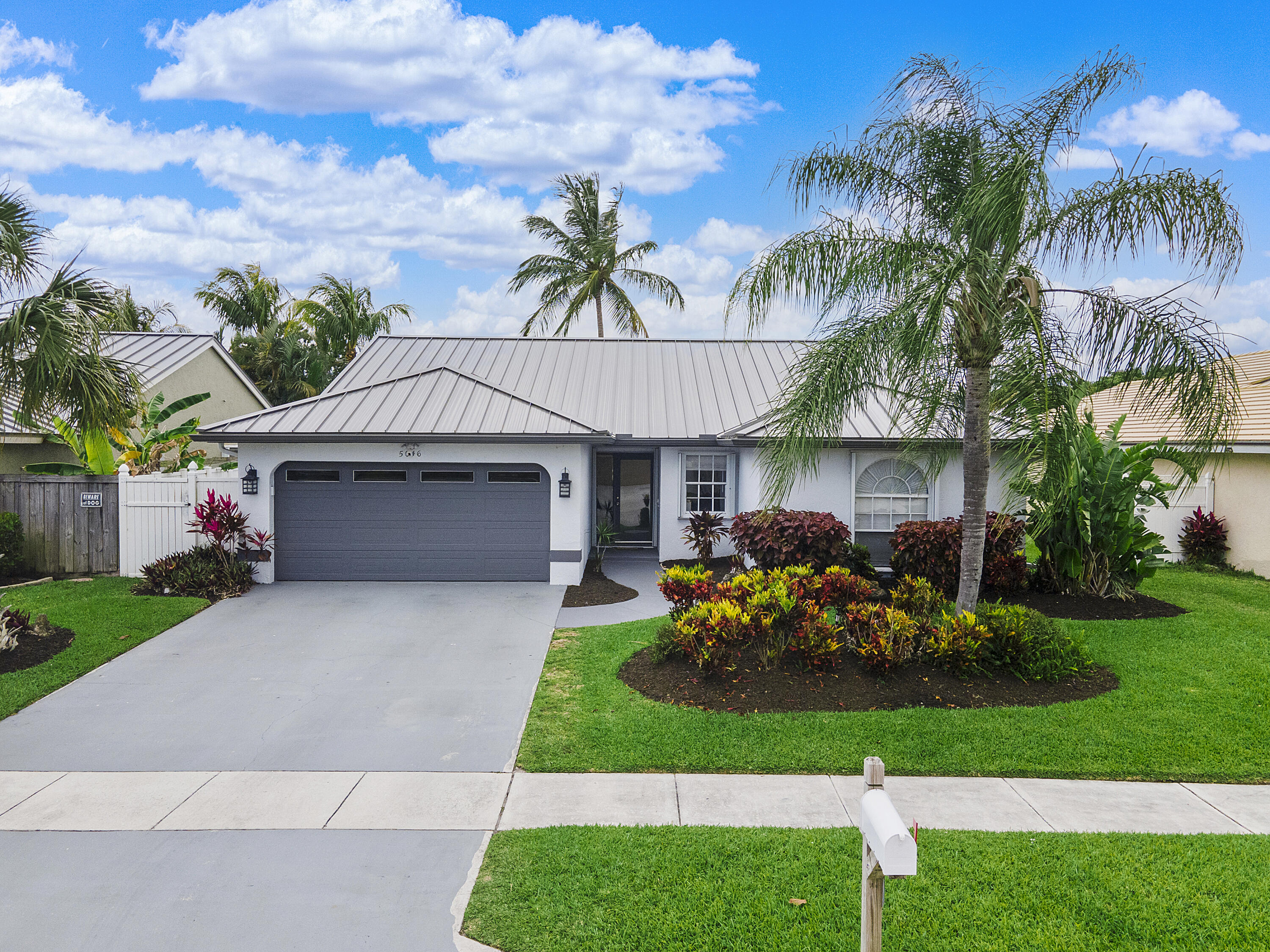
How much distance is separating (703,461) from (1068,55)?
9.23m

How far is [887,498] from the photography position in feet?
45.5

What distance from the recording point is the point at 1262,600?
1212cm

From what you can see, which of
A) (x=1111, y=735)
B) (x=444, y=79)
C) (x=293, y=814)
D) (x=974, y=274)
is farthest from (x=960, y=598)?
(x=444, y=79)

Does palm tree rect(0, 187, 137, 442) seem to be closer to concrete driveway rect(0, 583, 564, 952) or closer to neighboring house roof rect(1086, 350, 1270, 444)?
concrete driveway rect(0, 583, 564, 952)

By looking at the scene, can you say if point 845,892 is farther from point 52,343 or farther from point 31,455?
point 31,455

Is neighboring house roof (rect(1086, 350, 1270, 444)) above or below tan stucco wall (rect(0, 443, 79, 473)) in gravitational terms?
above

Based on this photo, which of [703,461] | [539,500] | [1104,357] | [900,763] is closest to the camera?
[900,763]

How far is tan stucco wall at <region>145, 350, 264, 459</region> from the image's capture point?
1950cm

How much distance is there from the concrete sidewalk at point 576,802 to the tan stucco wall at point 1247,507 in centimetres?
1101

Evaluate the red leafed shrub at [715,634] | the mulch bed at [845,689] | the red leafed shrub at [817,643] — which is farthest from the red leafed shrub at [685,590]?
the red leafed shrub at [817,643]

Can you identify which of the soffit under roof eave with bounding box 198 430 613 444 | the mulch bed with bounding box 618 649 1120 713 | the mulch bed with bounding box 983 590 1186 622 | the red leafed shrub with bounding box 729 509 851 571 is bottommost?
the mulch bed with bounding box 618 649 1120 713

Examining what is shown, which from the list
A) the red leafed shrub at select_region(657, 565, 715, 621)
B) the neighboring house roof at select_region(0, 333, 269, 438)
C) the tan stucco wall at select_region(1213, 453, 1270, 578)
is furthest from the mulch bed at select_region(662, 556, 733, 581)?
the neighboring house roof at select_region(0, 333, 269, 438)

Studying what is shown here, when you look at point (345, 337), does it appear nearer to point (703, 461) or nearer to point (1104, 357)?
point (703, 461)

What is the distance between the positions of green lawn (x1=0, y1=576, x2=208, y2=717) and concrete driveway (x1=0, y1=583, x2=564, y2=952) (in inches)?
9.1
